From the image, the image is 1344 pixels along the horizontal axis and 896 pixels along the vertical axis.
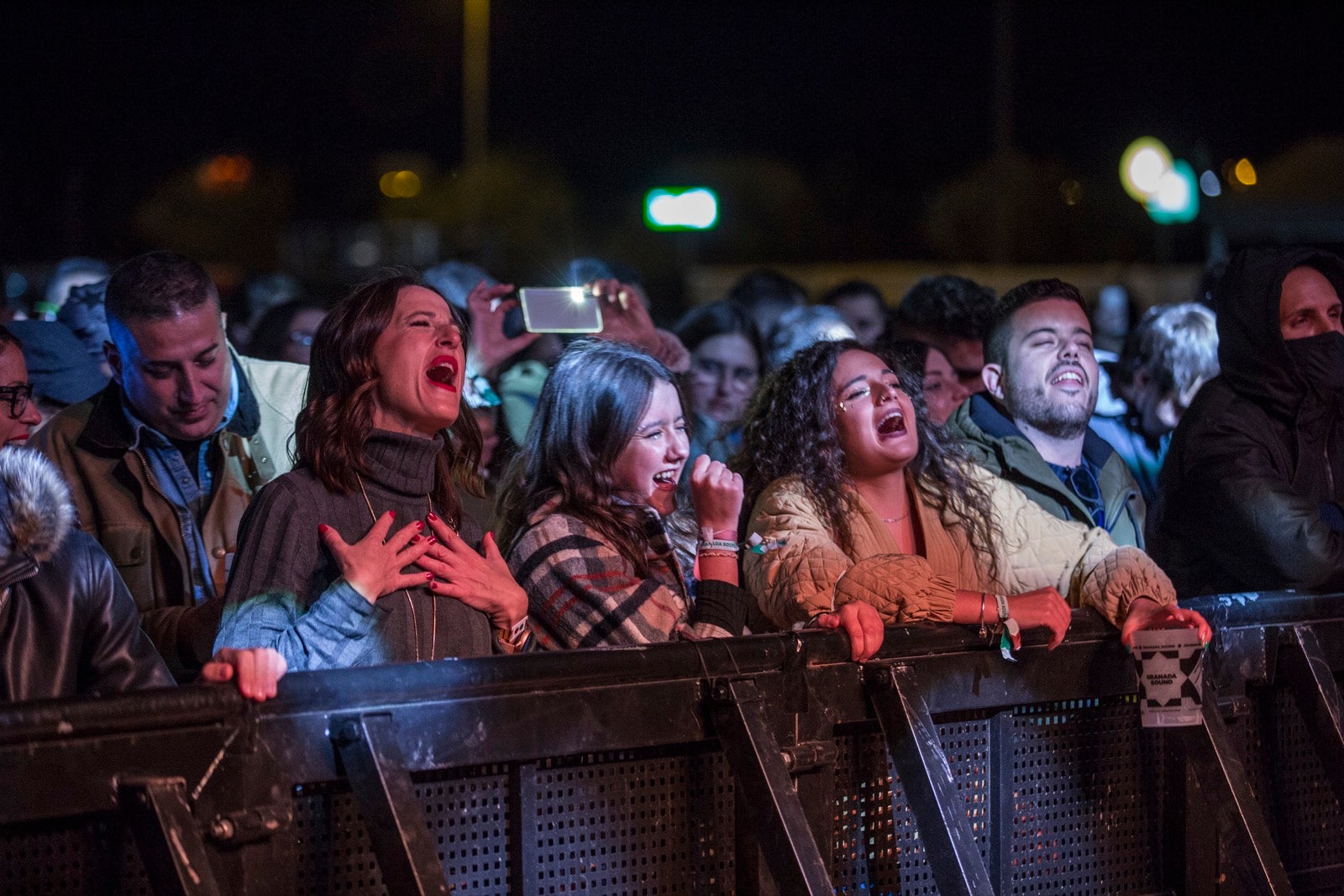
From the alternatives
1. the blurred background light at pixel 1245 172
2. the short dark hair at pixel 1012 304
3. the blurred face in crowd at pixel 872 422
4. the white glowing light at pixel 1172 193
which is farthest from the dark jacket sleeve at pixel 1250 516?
the white glowing light at pixel 1172 193

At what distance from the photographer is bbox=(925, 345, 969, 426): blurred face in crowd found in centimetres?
637

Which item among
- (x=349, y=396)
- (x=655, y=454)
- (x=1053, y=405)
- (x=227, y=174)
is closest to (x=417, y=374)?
(x=349, y=396)

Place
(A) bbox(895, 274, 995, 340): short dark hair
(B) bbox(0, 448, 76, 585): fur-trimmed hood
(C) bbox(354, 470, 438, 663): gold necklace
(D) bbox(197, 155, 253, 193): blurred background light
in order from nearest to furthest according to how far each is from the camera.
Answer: (B) bbox(0, 448, 76, 585): fur-trimmed hood, (C) bbox(354, 470, 438, 663): gold necklace, (A) bbox(895, 274, 995, 340): short dark hair, (D) bbox(197, 155, 253, 193): blurred background light

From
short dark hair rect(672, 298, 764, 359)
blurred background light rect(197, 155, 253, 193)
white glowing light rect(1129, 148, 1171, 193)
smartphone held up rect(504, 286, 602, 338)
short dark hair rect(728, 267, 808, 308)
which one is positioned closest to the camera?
smartphone held up rect(504, 286, 602, 338)

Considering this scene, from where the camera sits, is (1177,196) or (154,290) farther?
(1177,196)

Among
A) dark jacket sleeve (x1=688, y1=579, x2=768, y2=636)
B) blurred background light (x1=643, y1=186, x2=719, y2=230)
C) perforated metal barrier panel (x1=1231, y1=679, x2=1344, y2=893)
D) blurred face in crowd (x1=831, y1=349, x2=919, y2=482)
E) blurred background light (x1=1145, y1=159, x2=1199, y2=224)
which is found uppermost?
blurred background light (x1=1145, y1=159, x2=1199, y2=224)

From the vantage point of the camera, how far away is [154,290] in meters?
4.54

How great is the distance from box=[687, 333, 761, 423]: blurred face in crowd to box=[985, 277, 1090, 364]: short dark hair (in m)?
1.72

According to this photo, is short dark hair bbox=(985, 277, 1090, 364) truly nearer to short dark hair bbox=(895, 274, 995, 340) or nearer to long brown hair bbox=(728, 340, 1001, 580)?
long brown hair bbox=(728, 340, 1001, 580)

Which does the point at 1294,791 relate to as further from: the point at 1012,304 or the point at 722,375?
the point at 722,375

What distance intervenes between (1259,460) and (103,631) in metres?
3.48

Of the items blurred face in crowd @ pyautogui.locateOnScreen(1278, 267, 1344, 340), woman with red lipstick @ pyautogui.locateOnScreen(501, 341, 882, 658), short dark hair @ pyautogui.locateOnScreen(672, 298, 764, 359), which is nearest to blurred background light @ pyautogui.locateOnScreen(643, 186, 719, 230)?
short dark hair @ pyautogui.locateOnScreen(672, 298, 764, 359)

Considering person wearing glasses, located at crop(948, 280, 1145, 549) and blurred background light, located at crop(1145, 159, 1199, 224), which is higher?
blurred background light, located at crop(1145, 159, 1199, 224)

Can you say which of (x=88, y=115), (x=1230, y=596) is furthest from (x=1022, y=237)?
(x=1230, y=596)
